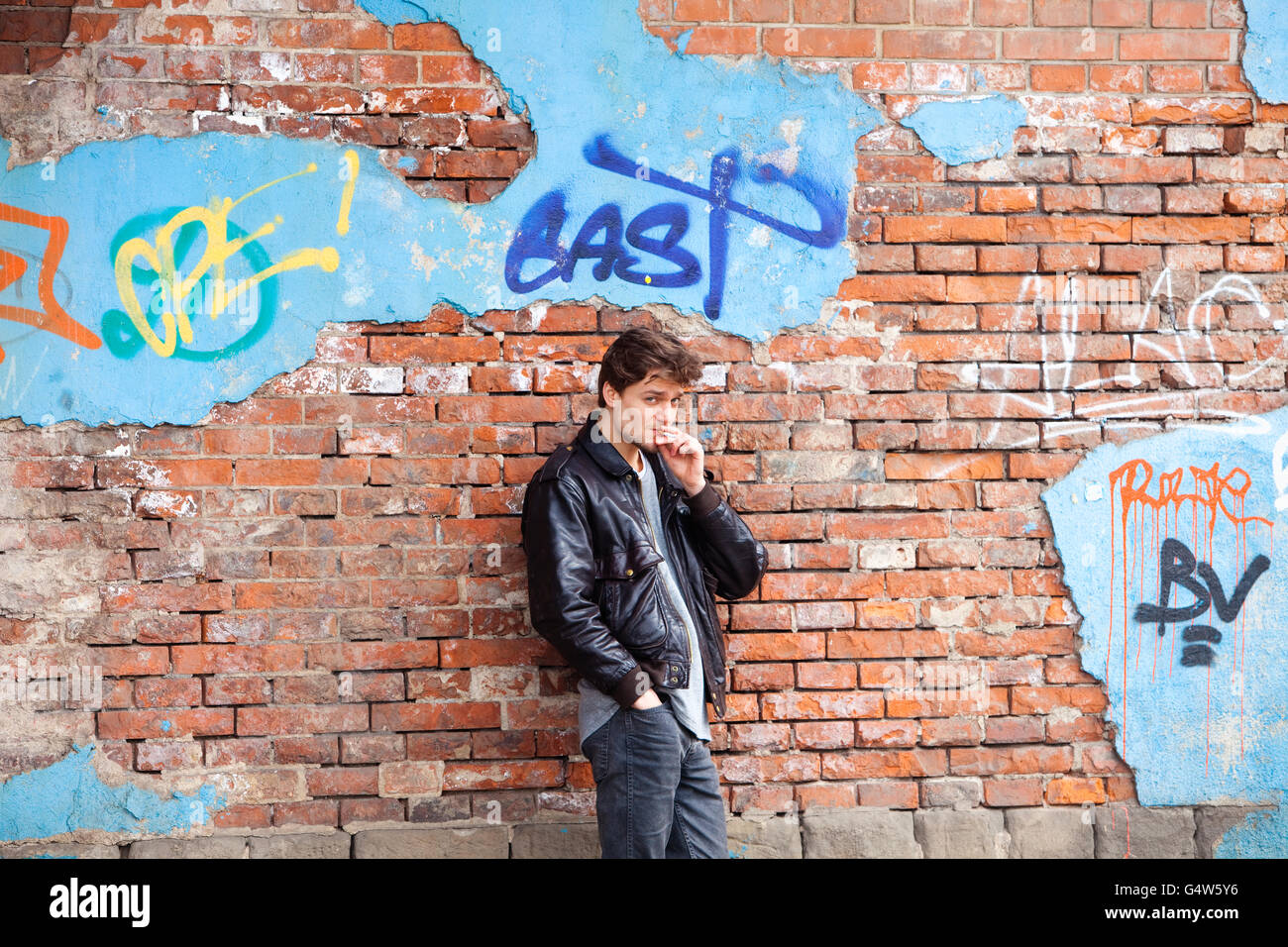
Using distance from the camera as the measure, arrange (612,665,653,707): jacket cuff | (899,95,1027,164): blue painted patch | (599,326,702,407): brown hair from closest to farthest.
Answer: (612,665,653,707): jacket cuff
(599,326,702,407): brown hair
(899,95,1027,164): blue painted patch

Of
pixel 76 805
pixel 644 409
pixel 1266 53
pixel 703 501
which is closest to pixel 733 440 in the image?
pixel 703 501

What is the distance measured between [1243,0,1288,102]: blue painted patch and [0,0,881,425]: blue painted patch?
133 centimetres

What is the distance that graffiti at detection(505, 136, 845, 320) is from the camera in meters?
3.31

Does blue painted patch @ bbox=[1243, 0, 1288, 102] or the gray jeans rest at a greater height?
blue painted patch @ bbox=[1243, 0, 1288, 102]

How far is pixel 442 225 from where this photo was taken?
3.30m

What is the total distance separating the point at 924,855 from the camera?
3.38 m

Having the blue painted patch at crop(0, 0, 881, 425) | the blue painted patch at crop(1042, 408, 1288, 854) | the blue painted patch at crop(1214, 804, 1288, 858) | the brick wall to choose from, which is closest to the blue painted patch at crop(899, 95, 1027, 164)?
the brick wall

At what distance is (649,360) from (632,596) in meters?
0.68

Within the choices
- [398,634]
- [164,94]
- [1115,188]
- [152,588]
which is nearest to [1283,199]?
[1115,188]

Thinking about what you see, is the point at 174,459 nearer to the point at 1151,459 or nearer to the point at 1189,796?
the point at 1151,459

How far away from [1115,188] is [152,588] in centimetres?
358

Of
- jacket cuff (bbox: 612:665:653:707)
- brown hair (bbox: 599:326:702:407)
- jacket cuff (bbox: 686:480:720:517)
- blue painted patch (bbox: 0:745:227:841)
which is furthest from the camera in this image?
blue painted patch (bbox: 0:745:227:841)

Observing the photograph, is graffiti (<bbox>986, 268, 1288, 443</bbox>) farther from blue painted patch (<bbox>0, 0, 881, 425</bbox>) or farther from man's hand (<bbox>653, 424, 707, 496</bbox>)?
man's hand (<bbox>653, 424, 707, 496</bbox>)

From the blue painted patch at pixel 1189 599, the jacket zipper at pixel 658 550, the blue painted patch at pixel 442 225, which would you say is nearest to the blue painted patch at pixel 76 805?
the blue painted patch at pixel 442 225
